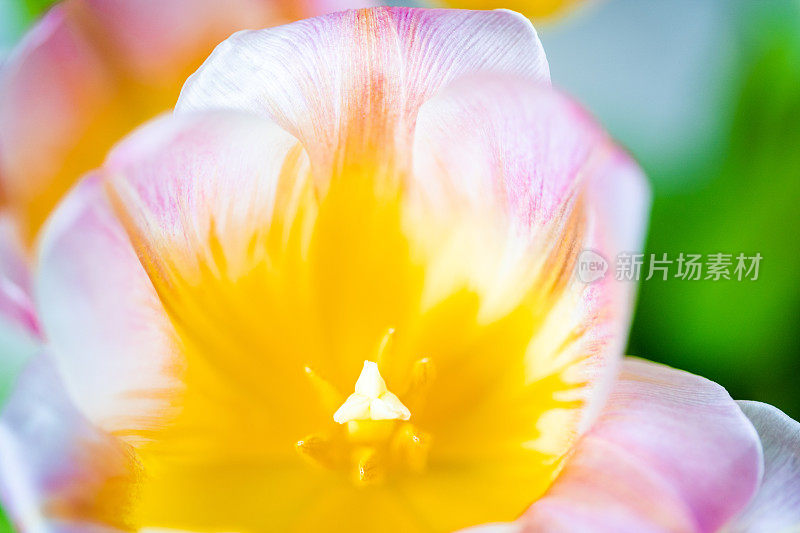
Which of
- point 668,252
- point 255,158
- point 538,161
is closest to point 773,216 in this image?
point 668,252

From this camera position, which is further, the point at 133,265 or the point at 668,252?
the point at 668,252

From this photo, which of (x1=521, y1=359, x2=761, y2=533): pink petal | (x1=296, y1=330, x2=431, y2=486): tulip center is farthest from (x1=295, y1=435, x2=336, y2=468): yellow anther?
(x1=521, y1=359, x2=761, y2=533): pink petal

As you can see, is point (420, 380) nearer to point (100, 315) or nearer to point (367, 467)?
point (367, 467)

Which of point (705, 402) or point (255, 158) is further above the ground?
point (255, 158)

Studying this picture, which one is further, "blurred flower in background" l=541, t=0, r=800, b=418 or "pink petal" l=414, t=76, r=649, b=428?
"blurred flower in background" l=541, t=0, r=800, b=418

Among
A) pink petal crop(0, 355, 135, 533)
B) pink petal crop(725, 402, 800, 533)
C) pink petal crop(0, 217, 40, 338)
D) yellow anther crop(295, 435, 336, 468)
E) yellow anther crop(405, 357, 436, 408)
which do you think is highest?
pink petal crop(0, 217, 40, 338)

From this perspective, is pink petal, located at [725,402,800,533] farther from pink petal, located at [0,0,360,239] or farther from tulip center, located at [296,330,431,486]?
pink petal, located at [0,0,360,239]

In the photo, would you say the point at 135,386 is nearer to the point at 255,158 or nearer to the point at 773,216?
the point at 255,158

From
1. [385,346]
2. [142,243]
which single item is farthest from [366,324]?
[142,243]
